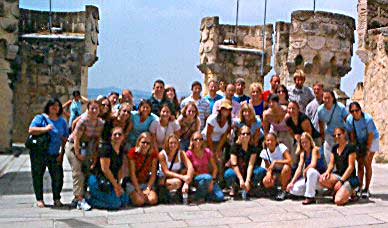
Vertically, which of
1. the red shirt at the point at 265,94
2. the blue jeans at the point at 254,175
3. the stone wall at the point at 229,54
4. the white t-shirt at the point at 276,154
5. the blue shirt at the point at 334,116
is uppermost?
the stone wall at the point at 229,54

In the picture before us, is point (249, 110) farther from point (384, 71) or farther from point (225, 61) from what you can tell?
point (225, 61)

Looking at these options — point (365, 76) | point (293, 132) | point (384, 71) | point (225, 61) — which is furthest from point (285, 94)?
point (225, 61)

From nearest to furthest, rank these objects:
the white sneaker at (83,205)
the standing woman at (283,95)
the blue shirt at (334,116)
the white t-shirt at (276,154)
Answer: the white sneaker at (83,205) < the white t-shirt at (276,154) < the blue shirt at (334,116) < the standing woman at (283,95)

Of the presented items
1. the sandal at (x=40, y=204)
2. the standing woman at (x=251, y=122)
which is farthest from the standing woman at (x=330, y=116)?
the sandal at (x=40, y=204)

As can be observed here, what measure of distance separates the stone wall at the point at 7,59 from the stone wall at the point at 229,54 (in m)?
6.24

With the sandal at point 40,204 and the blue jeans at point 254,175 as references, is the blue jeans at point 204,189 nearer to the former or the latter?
the blue jeans at point 254,175

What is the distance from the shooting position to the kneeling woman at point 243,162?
664 centimetres

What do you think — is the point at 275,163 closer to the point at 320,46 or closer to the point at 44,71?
the point at 320,46

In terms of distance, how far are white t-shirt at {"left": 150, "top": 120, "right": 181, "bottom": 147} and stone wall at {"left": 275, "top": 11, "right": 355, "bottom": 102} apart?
6.91 m

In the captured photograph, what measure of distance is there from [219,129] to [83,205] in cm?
212

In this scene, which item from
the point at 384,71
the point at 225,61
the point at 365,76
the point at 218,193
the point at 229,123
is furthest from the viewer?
the point at 225,61

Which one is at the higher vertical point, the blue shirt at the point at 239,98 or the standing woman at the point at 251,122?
the blue shirt at the point at 239,98

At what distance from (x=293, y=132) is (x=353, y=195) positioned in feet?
3.78

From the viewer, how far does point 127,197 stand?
6.18m
